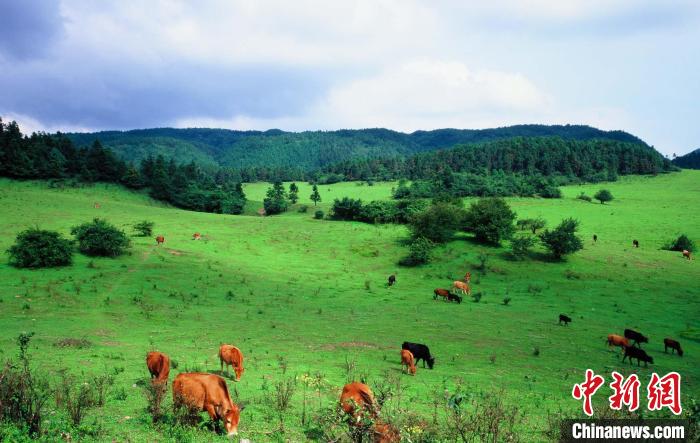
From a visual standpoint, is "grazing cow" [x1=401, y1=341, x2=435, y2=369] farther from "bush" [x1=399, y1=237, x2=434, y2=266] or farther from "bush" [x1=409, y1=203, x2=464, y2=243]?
"bush" [x1=409, y1=203, x2=464, y2=243]

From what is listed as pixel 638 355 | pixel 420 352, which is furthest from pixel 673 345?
pixel 420 352

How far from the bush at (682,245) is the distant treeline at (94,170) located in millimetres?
74993

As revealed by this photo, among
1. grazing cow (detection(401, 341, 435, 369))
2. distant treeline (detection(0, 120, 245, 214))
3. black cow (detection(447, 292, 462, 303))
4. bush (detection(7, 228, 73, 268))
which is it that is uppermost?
distant treeline (detection(0, 120, 245, 214))

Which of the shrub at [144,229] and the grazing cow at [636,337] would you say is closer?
the grazing cow at [636,337]

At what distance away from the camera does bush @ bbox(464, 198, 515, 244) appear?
2012 inches

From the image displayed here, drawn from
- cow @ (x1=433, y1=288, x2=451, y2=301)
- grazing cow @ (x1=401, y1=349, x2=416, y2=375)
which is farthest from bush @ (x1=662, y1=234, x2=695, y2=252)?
grazing cow @ (x1=401, y1=349, x2=416, y2=375)

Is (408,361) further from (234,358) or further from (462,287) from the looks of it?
(462,287)

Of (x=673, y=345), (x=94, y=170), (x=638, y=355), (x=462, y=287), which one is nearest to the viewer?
(x=638, y=355)

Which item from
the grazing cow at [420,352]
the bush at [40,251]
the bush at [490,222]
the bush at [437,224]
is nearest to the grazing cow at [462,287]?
the bush at [437,224]

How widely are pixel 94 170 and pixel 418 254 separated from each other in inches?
2816

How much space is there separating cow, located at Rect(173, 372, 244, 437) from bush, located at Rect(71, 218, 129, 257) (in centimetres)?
3095

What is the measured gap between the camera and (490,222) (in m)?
52.0

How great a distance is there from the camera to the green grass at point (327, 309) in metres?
15.9

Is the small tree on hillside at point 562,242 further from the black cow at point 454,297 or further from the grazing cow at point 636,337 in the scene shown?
the grazing cow at point 636,337
